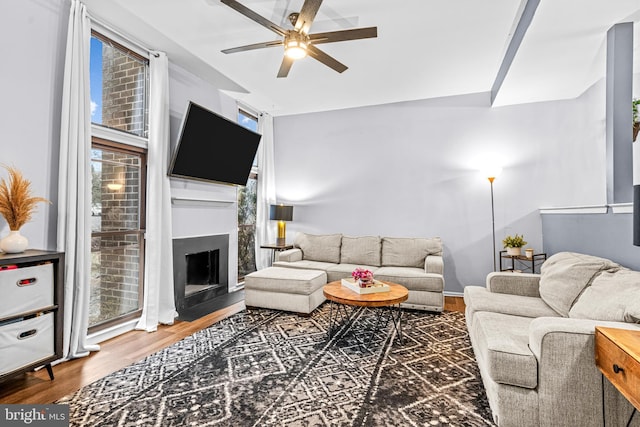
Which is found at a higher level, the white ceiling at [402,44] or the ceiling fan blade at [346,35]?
the white ceiling at [402,44]

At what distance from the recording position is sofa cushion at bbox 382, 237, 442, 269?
4324mm

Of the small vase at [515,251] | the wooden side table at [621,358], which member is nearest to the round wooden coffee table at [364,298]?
the wooden side table at [621,358]

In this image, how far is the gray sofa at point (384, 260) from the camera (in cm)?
375

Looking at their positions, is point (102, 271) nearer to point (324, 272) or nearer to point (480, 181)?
point (324, 272)

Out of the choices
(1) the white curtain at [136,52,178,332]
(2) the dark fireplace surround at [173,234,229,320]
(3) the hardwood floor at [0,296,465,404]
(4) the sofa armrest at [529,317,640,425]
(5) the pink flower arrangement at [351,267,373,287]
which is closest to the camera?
(4) the sofa armrest at [529,317,640,425]

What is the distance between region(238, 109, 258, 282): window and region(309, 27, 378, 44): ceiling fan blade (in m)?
2.83

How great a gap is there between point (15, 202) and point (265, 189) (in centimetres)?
354

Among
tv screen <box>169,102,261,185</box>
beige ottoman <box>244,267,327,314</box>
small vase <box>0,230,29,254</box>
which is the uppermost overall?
tv screen <box>169,102,261,185</box>

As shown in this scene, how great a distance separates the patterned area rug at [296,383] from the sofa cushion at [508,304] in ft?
1.42

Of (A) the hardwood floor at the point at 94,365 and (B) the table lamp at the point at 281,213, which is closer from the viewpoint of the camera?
(A) the hardwood floor at the point at 94,365

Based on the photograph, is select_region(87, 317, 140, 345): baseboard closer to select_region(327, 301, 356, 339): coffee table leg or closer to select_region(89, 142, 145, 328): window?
select_region(89, 142, 145, 328): window

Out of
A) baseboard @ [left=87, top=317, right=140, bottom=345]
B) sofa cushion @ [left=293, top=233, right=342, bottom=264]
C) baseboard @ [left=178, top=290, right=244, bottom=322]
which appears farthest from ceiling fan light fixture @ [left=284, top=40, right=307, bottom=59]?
baseboard @ [left=87, top=317, right=140, bottom=345]

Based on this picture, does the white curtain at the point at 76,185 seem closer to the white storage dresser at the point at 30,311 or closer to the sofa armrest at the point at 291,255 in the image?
the white storage dresser at the point at 30,311

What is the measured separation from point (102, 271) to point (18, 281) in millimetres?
1111
